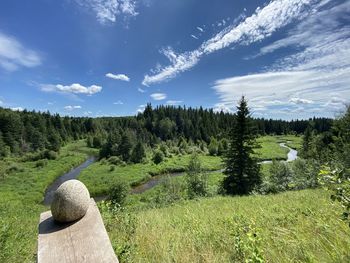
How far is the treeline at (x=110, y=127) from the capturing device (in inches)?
2488

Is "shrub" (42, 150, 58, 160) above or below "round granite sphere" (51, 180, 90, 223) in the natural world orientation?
below

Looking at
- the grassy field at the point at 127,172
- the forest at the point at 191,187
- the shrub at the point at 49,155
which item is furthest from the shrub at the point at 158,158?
the shrub at the point at 49,155

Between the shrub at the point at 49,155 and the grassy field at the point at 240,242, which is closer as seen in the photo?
the grassy field at the point at 240,242

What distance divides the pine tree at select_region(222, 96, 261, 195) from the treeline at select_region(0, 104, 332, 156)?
3003 centimetres

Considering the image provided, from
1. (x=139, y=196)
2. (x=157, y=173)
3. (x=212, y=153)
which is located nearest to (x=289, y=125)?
(x=212, y=153)

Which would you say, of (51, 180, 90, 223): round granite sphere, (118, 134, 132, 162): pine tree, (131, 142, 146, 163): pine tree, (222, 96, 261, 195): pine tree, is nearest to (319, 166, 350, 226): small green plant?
(51, 180, 90, 223): round granite sphere

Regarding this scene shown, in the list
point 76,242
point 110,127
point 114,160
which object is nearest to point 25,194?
point 114,160

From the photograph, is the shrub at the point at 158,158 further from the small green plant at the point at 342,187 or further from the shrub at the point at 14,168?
the small green plant at the point at 342,187

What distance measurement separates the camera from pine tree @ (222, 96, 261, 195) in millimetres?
21703

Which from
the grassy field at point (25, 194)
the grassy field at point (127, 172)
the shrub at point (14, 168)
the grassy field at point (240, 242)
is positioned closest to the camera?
the grassy field at point (240, 242)

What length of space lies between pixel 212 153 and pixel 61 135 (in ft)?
181

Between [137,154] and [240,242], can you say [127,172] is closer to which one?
[137,154]

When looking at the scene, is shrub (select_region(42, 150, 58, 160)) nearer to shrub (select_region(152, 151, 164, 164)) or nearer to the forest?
the forest

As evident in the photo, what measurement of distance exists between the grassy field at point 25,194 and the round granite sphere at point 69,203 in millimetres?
1778
